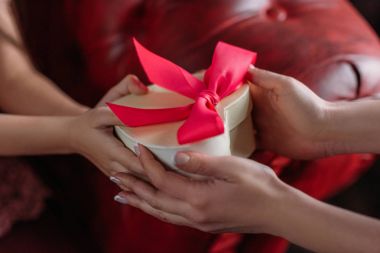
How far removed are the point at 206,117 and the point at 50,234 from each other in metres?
0.41

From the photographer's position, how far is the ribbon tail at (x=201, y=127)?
54 cm

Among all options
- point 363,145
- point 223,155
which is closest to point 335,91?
point 363,145

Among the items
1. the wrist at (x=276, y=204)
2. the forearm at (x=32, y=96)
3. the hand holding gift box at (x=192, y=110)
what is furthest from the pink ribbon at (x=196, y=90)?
the forearm at (x=32, y=96)

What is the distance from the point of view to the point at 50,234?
0.82 metres

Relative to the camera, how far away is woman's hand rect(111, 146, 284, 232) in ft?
1.88

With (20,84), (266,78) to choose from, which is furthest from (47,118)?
(266,78)

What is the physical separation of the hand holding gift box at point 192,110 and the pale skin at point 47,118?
0.08 feet

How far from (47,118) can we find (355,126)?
0.46 meters

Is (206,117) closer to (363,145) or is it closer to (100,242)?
(363,145)

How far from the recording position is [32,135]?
769mm

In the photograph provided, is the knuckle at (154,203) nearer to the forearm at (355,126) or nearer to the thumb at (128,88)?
the thumb at (128,88)

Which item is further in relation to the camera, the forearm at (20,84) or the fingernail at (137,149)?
the forearm at (20,84)

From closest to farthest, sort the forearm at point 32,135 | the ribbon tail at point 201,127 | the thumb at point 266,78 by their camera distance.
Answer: the ribbon tail at point 201,127
the thumb at point 266,78
the forearm at point 32,135

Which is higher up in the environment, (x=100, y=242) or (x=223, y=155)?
(x=223, y=155)
